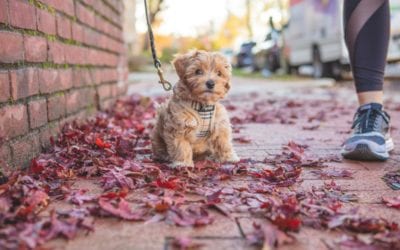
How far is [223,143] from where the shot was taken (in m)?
3.38

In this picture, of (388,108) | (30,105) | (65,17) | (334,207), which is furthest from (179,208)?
(388,108)

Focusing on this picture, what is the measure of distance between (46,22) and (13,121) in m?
1.02

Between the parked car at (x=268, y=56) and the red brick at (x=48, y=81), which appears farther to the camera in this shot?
the parked car at (x=268, y=56)

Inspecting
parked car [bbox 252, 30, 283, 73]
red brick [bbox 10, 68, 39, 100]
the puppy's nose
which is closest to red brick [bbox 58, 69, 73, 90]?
red brick [bbox 10, 68, 39, 100]

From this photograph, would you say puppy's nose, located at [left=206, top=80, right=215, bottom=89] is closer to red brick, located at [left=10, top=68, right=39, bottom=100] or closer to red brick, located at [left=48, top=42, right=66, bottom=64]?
red brick, located at [left=10, top=68, right=39, bottom=100]

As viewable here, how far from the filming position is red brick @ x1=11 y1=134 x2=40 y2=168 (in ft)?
9.25

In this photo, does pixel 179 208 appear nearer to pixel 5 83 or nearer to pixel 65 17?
pixel 5 83

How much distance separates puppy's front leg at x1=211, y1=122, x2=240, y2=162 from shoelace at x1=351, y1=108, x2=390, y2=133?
99 centimetres

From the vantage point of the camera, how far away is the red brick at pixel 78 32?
4418 mm

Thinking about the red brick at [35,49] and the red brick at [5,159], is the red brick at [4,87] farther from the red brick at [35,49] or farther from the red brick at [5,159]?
the red brick at [35,49]

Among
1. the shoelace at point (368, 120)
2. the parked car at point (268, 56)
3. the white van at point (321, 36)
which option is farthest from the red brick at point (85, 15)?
the parked car at point (268, 56)

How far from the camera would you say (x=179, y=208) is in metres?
2.27

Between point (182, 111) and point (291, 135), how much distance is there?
1.88 m

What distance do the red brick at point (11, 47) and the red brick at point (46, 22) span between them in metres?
0.44
